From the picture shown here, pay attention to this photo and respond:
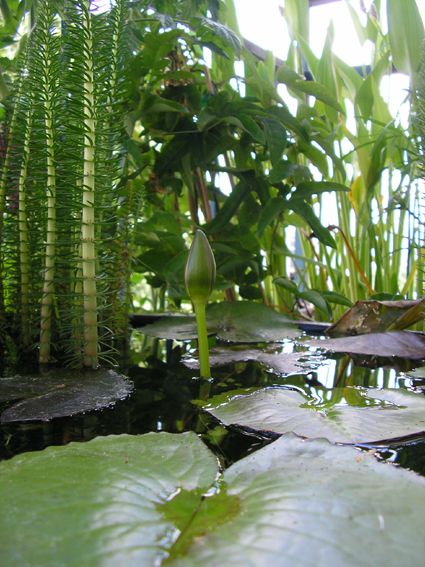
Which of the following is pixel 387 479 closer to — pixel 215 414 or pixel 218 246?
pixel 215 414

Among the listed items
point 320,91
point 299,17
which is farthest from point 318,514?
point 299,17

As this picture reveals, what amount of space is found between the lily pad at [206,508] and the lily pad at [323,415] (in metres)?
0.07

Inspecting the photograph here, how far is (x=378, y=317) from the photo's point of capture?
0.97 meters

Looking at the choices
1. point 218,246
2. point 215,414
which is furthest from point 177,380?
point 218,246

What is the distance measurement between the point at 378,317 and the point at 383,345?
13 cm

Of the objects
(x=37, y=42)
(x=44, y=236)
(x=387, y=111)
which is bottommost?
(x=44, y=236)

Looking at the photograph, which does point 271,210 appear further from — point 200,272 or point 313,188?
point 200,272

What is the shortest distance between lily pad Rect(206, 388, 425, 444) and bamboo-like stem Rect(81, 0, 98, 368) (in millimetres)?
196

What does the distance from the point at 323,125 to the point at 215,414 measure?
0.92 meters

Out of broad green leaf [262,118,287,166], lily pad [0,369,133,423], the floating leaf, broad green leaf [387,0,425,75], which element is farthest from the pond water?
broad green leaf [387,0,425,75]

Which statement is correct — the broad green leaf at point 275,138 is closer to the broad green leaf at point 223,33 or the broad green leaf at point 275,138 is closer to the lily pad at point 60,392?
the broad green leaf at point 223,33

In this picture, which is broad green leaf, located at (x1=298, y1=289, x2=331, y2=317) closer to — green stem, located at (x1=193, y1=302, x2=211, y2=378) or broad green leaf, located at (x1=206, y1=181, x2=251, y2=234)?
broad green leaf, located at (x1=206, y1=181, x2=251, y2=234)

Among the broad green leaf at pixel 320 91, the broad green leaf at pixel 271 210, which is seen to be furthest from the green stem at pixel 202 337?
the broad green leaf at pixel 320 91

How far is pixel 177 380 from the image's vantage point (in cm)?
67
